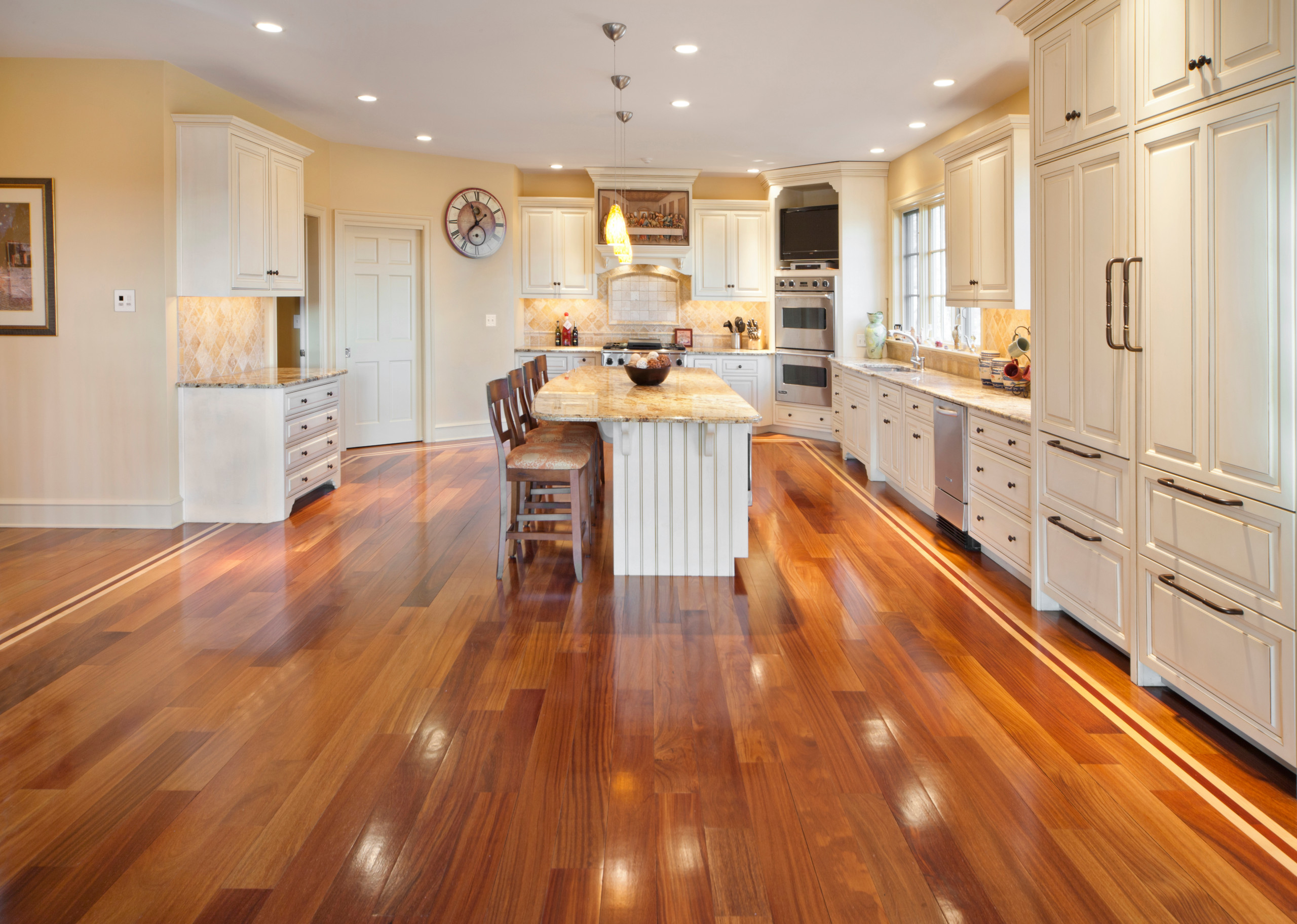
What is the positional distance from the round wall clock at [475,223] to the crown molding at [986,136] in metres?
4.25

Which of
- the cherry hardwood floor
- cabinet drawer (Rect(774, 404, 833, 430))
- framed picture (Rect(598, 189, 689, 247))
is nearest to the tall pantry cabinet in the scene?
the cherry hardwood floor

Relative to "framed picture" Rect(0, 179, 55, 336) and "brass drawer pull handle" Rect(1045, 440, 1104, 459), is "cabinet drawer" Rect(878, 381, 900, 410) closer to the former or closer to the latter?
"brass drawer pull handle" Rect(1045, 440, 1104, 459)

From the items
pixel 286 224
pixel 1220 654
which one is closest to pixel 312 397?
pixel 286 224

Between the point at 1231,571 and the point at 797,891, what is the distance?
5.14ft

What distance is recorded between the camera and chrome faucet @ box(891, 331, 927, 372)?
7168 millimetres

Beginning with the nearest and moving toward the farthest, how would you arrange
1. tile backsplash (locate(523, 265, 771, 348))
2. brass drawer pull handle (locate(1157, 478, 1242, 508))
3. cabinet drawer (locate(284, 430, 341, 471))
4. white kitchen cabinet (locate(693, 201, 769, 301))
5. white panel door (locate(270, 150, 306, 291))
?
brass drawer pull handle (locate(1157, 478, 1242, 508)) < cabinet drawer (locate(284, 430, 341, 471)) < white panel door (locate(270, 150, 306, 291)) < white kitchen cabinet (locate(693, 201, 769, 301)) < tile backsplash (locate(523, 265, 771, 348))

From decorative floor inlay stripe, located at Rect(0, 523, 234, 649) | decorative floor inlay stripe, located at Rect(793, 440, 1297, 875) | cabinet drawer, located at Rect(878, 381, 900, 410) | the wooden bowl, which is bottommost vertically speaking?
decorative floor inlay stripe, located at Rect(793, 440, 1297, 875)

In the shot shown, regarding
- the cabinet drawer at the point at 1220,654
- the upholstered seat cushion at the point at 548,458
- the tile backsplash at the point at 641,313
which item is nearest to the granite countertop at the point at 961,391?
the cabinet drawer at the point at 1220,654

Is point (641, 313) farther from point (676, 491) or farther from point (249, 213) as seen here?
point (676, 491)

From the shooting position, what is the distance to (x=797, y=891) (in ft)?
6.42

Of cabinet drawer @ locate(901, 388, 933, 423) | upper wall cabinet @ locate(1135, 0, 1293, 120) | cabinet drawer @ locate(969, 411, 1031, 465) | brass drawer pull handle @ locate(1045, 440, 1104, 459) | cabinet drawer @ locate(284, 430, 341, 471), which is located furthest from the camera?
cabinet drawer @ locate(284, 430, 341, 471)

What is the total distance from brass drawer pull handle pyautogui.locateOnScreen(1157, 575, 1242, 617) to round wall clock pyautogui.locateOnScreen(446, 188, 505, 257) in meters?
6.97

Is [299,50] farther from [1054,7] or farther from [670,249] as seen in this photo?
[670,249]

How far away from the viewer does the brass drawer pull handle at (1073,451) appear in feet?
10.8
